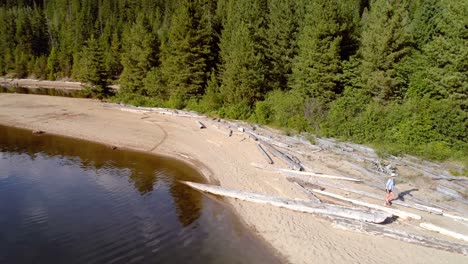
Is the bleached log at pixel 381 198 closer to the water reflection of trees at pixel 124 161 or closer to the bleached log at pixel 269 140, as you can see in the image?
the bleached log at pixel 269 140

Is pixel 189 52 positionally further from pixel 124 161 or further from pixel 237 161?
pixel 237 161

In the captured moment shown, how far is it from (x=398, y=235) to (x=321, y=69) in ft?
59.7

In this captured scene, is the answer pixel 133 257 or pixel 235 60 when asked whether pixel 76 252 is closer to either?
pixel 133 257

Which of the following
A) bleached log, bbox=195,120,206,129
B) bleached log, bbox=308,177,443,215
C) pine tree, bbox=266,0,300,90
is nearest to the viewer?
bleached log, bbox=308,177,443,215

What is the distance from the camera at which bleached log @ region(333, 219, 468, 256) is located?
39.4 feet

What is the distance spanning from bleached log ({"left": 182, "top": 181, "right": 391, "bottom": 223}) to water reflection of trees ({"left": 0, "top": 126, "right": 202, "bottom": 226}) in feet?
4.85

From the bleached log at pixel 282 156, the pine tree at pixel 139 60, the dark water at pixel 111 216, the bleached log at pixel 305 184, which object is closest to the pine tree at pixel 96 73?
the pine tree at pixel 139 60

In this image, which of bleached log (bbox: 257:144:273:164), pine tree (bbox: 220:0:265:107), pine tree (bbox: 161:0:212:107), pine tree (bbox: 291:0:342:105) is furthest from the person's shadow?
pine tree (bbox: 161:0:212:107)

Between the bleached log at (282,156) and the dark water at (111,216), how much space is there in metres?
5.45

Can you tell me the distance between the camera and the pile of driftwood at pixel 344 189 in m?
13.3

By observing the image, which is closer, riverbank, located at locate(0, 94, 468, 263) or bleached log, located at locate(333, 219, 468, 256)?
bleached log, located at locate(333, 219, 468, 256)

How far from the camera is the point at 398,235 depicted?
12.9 metres

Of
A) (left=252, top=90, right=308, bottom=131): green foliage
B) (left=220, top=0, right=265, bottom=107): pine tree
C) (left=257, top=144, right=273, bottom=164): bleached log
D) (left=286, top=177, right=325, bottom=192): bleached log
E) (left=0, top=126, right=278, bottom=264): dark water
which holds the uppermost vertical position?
(left=220, top=0, right=265, bottom=107): pine tree

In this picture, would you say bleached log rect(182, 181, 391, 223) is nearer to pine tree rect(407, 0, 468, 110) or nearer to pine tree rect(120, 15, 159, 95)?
pine tree rect(407, 0, 468, 110)
